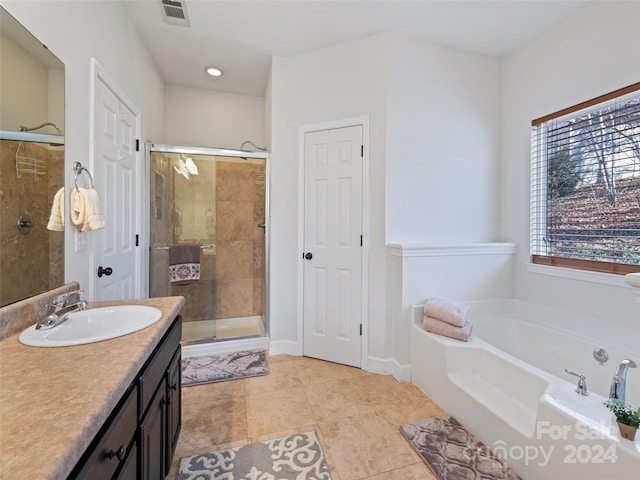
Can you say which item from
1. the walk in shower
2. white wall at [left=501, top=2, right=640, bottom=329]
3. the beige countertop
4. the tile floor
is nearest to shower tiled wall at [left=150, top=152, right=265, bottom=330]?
the walk in shower

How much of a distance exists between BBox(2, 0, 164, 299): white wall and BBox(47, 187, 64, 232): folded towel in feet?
0.27

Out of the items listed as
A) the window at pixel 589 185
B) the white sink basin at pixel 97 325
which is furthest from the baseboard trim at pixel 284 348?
the window at pixel 589 185

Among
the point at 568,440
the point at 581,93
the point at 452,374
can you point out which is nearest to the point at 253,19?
the point at 581,93

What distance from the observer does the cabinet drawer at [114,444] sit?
0.63 meters

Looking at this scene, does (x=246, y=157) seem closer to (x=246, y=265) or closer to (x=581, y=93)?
(x=246, y=265)

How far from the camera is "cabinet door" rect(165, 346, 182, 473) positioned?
1265 millimetres

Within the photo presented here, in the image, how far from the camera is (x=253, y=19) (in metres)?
2.17

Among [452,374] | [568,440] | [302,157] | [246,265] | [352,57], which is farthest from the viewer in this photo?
[246,265]

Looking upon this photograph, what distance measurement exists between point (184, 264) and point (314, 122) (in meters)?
1.85

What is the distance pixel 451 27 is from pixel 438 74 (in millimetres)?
324

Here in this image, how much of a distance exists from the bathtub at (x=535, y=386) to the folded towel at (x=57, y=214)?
2.22 m

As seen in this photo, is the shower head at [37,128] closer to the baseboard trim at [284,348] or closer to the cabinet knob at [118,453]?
the cabinet knob at [118,453]

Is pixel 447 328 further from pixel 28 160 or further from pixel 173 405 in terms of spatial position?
pixel 28 160

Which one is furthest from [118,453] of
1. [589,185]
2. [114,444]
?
[589,185]
